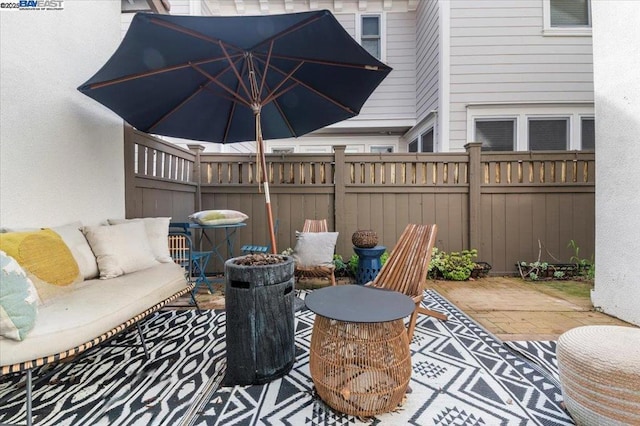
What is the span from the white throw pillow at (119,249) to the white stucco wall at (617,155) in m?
4.31

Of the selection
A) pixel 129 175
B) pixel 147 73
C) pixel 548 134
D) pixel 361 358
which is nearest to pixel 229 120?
pixel 147 73

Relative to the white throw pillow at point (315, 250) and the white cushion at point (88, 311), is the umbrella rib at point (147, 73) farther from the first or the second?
the white throw pillow at point (315, 250)

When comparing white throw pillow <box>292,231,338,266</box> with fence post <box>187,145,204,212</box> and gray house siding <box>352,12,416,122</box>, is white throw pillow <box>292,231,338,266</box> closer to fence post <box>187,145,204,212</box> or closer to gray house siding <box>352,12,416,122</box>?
fence post <box>187,145,204,212</box>

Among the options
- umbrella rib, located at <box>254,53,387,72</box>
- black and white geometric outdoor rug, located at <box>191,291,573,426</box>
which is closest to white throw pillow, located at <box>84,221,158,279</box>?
black and white geometric outdoor rug, located at <box>191,291,573,426</box>

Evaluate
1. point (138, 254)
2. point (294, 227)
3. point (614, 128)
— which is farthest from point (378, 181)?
point (138, 254)

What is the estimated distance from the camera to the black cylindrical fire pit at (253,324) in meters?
1.68

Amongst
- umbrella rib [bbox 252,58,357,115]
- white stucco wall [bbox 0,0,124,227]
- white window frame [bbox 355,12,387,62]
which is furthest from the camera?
white window frame [bbox 355,12,387,62]

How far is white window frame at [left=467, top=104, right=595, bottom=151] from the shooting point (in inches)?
191

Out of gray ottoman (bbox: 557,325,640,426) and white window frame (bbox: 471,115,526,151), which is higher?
white window frame (bbox: 471,115,526,151)

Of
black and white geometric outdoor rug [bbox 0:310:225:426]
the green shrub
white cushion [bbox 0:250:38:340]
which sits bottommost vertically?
black and white geometric outdoor rug [bbox 0:310:225:426]

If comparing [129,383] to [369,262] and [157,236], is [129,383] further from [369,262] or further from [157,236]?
[369,262]

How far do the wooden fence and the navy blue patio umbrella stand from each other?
103cm

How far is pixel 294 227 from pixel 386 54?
449cm

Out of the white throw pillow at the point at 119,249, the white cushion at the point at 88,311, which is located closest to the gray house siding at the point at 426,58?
the white throw pillow at the point at 119,249
